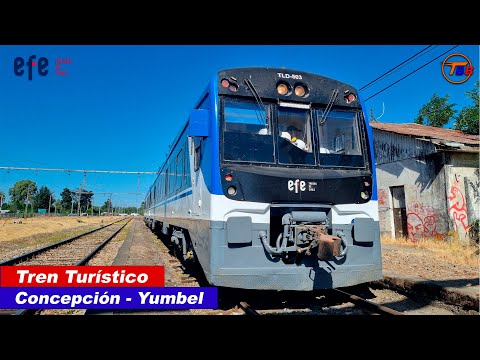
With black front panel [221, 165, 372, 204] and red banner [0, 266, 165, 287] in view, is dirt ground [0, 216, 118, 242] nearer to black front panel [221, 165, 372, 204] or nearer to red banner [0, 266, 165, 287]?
red banner [0, 266, 165, 287]

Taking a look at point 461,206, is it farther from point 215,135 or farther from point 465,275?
point 215,135

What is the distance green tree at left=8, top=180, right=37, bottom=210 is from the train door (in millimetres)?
53100

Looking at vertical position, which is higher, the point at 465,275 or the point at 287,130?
the point at 287,130

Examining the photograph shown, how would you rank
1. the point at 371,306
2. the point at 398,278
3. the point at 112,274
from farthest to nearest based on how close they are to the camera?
1. the point at 398,278
2. the point at 371,306
3. the point at 112,274

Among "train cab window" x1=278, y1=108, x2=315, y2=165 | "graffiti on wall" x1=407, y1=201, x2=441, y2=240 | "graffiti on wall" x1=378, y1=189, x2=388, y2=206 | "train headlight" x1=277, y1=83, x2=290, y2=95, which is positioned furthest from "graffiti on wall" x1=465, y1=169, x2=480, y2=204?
"train headlight" x1=277, y1=83, x2=290, y2=95

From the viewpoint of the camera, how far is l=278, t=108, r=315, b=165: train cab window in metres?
4.46

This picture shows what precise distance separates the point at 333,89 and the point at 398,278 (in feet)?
10.4

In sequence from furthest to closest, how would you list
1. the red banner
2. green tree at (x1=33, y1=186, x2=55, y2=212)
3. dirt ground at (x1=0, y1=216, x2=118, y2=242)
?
green tree at (x1=33, y1=186, x2=55, y2=212), dirt ground at (x1=0, y1=216, x2=118, y2=242), the red banner

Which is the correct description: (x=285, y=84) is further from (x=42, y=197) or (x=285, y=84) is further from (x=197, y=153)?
(x=42, y=197)

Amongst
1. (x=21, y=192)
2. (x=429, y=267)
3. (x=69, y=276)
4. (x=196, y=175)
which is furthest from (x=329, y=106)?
(x=21, y=192)

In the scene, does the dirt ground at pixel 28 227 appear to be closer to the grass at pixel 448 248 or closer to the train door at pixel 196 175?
the train door at pixel 196 175

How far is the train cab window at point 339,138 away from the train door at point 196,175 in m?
1.74
